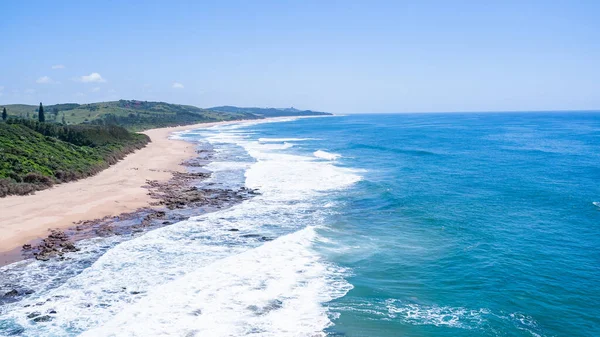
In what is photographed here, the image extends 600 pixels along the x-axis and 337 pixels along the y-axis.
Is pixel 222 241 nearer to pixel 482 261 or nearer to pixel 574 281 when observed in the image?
pixel 482 261

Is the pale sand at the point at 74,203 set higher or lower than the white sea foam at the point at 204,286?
higher

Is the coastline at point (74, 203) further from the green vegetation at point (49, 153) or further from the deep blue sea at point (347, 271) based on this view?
the deep blue sea at point (347, 271)

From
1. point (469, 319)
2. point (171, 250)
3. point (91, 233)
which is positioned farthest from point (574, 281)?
point (91, 233)

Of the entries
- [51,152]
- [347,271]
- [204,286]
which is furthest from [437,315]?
[51,152]

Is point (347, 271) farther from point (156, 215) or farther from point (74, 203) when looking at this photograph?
point (74, 203)

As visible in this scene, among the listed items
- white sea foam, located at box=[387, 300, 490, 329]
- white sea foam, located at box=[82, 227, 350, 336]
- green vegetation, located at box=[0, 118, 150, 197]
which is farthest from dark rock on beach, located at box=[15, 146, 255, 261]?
white sea foam, located at box=[387, 300, 490, 329]

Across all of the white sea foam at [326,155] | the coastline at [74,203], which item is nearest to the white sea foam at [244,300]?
the coastline at [74,203]
